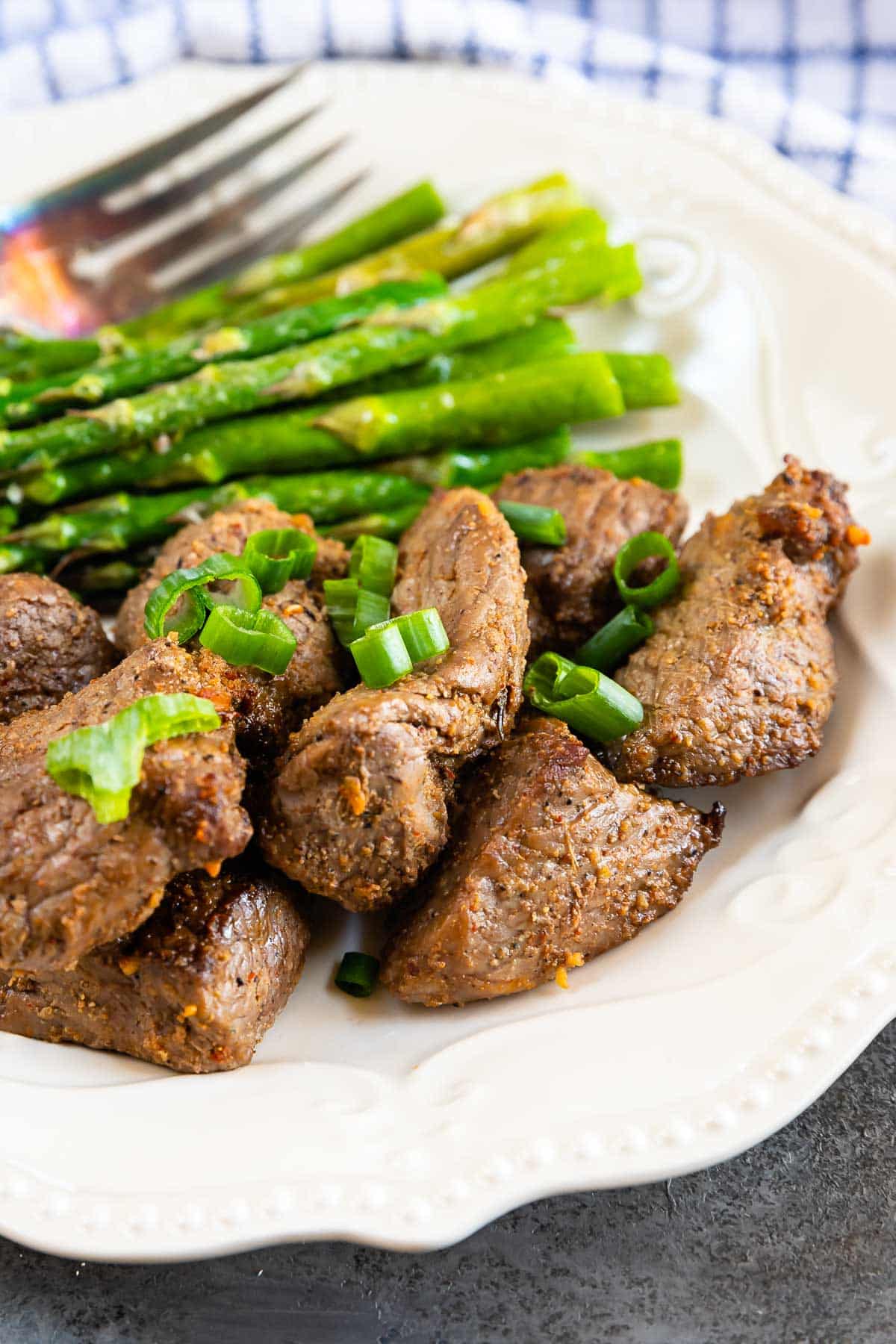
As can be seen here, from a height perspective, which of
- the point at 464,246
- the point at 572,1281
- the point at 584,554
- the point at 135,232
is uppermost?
the point at 135,232

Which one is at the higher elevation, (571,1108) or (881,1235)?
(571,1108)

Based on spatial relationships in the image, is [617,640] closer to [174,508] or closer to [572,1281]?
[572,1281]

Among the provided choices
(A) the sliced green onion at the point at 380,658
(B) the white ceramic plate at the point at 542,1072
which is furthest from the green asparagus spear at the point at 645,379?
(A) the sliced green onion at the point at 380,658

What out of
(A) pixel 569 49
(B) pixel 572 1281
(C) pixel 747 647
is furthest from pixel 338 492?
(A) pixel 569 49

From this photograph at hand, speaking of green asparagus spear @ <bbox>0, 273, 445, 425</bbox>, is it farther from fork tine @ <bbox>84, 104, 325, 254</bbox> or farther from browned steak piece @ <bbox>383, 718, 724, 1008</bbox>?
browned steak piece @ <bbox>383, 718, 724, 1008</bbox>

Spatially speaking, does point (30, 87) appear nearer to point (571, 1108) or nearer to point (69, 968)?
point (69, 968)

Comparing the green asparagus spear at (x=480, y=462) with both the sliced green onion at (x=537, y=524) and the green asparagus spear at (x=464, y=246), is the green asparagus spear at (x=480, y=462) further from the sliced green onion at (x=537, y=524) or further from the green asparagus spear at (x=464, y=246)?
the green asparagus spear at (x=464, y=246)

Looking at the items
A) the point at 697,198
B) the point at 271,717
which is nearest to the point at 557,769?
the point at 271,717
